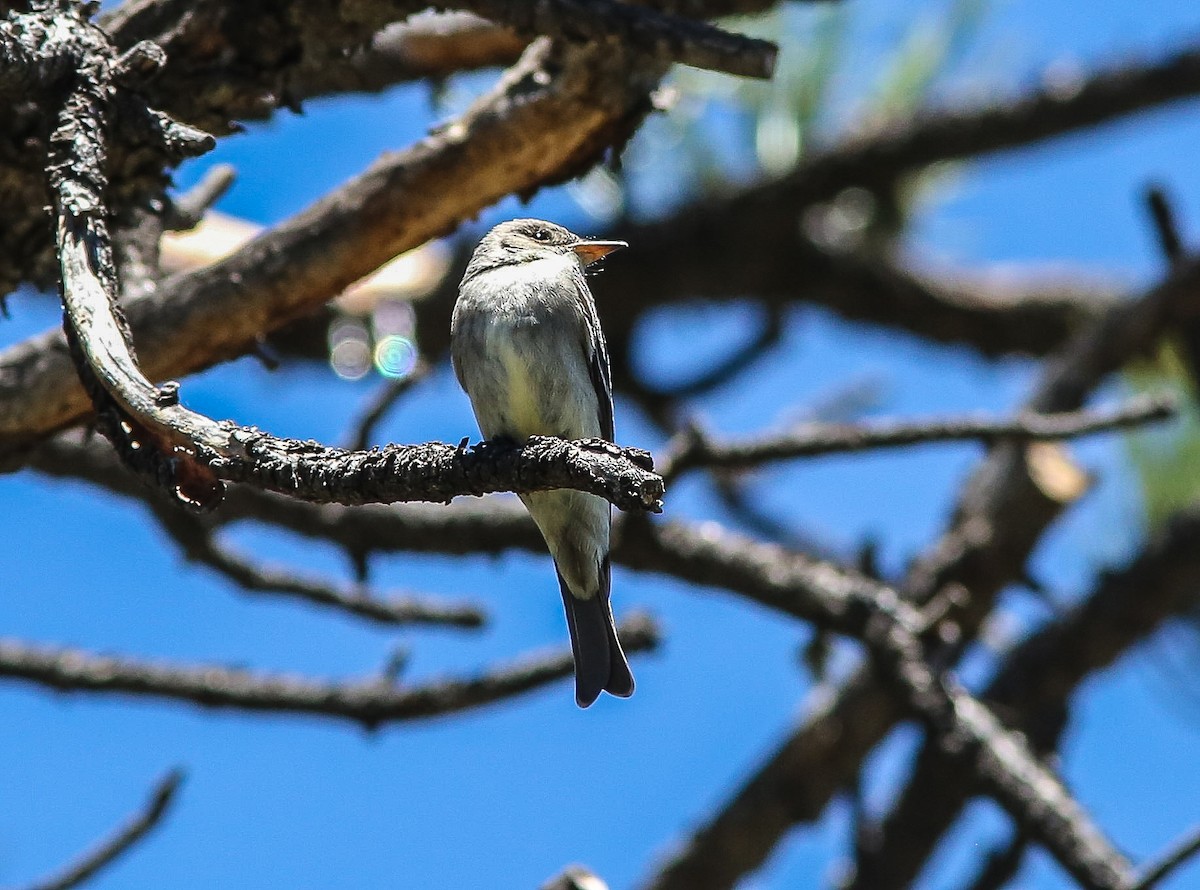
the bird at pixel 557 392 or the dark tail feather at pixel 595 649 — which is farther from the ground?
the bird at pixel 557 392

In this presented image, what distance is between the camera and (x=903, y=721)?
5.22m

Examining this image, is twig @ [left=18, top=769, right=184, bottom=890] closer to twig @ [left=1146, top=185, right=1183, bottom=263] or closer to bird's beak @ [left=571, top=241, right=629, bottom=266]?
bird's beak @ [left=571, top=241, right=629, bottom=266]

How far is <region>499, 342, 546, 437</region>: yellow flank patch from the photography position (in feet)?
12.1

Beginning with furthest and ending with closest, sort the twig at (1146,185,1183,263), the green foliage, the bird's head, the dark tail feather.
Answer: the green foliage, the twig at (1146,185,1183,263), the bird's head, the dark tail feather

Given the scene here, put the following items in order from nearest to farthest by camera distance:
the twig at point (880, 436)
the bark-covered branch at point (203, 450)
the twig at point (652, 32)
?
the bark-covered branch at point (203, 450), the twig at point (652, 32), the twig at point (880, 436)

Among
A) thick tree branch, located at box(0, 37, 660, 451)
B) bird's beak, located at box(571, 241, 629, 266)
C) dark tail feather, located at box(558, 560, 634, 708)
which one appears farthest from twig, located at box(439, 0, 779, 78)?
dark tail feather, located at box(558, 560, 634, 708)

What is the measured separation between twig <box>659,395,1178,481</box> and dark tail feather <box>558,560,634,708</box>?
0.67m

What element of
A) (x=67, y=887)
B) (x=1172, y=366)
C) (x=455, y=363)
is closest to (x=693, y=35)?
(x=455, y=363)

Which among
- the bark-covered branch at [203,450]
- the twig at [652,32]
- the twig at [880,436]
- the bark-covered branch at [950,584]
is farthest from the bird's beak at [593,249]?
the bark-covered branch at [203,450]

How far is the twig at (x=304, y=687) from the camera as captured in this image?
14.8 ft

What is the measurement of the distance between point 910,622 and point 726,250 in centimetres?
305

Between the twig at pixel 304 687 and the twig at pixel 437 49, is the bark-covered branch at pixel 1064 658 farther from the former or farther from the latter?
the twig at pixel 437 49

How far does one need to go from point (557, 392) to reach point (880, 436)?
1203mm

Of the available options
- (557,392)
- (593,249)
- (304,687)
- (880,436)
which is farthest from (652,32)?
(304,687)
